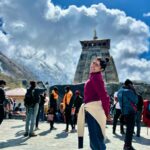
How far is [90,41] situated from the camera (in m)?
101

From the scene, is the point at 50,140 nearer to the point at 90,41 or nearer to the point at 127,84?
the point at 127,84

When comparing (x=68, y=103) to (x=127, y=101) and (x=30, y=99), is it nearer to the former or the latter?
(x=30, y=99)

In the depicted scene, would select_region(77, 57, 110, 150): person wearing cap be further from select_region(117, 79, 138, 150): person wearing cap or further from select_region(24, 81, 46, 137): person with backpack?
select_region(24, 81, 46, 137): person with backpack

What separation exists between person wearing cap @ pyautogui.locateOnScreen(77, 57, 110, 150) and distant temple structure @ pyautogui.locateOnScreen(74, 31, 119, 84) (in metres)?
88.8

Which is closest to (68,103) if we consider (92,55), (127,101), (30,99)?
(30,99)

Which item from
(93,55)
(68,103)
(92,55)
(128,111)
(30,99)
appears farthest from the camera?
(92,55)

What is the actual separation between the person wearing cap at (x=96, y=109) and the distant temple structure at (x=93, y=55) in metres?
88.8

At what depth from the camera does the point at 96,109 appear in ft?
21.8

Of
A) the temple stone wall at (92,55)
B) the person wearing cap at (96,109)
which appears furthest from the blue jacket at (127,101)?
the temple stone wall at (92,55)

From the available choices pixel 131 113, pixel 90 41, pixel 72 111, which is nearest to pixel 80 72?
pixel 90 41

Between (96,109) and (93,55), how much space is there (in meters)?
92.7

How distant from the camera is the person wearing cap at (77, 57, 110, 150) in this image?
6.57 m

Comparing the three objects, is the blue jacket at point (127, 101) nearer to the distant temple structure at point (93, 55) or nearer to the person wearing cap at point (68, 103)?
the person wearing cap at point (68, 103)

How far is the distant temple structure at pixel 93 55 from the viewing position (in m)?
96.4
